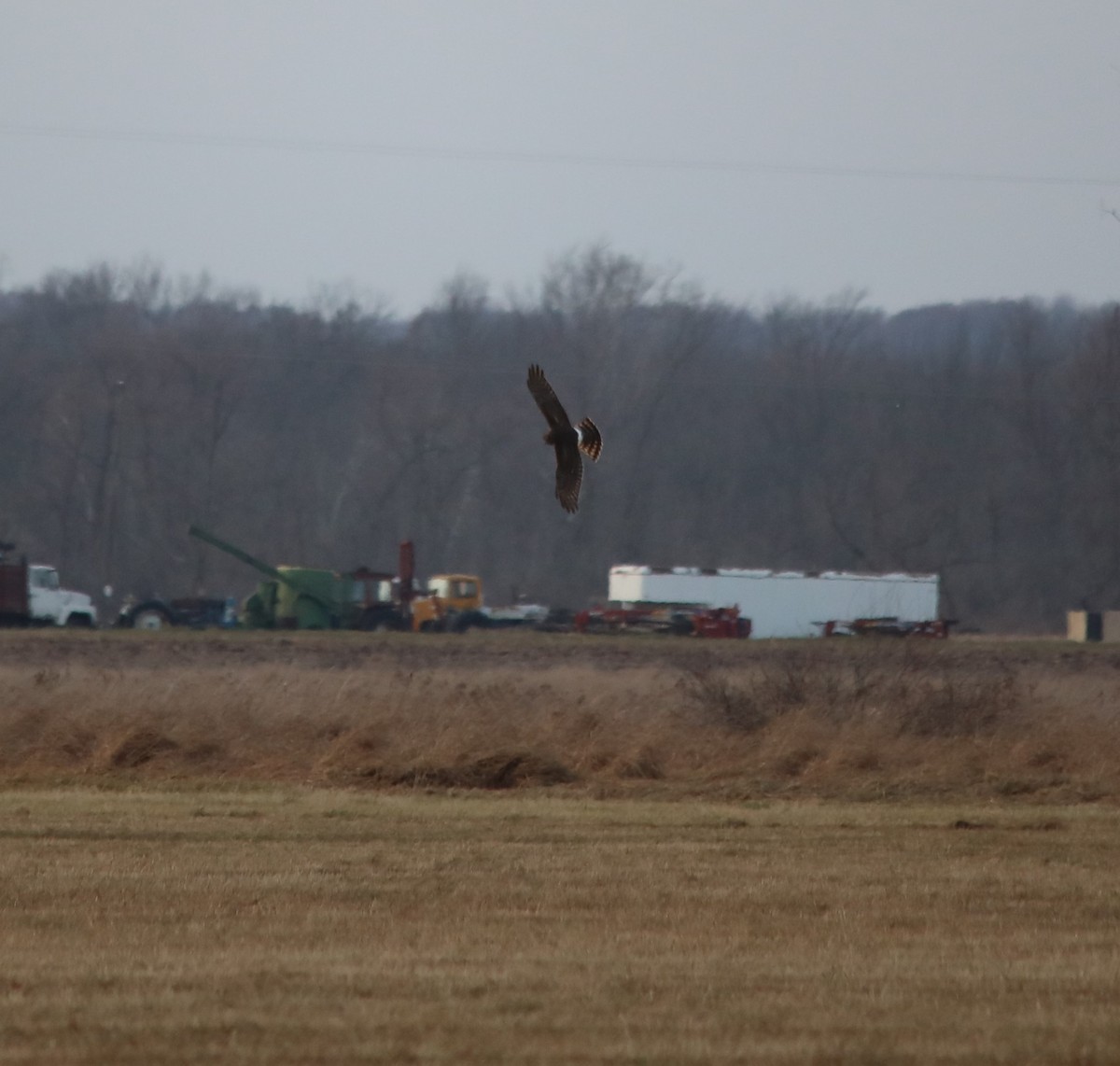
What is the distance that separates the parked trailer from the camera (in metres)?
62.5

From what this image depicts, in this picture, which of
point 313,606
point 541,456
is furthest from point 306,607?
point 541,456

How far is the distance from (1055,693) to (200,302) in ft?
246

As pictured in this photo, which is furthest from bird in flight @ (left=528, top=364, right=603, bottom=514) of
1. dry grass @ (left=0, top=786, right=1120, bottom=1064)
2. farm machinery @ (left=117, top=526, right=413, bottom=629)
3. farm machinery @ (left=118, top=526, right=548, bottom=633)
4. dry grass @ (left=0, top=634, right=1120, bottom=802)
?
farm machinery @ (left=117, top=526, right=413, bottom=629)

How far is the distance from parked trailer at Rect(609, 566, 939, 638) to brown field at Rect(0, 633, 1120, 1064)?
30.1m

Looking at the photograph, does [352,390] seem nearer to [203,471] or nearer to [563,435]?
[203,471]

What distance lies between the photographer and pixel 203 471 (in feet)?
281

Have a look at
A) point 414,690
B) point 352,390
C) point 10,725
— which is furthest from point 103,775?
point 352,390

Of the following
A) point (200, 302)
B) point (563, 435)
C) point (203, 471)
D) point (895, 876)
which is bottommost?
point (895, 876)

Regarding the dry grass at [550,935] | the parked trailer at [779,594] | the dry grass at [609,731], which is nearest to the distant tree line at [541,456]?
the parked trailer at [779,594]

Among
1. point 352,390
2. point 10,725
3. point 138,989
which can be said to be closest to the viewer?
point 138,989

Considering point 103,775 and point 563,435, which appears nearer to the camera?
point 563,435

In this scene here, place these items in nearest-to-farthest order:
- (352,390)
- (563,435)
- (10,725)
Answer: (563,435), (10,725), (352,390)

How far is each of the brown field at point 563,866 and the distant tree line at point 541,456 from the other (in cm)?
5161

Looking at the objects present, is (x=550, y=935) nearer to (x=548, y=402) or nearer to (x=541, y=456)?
(x=548, y=402)
